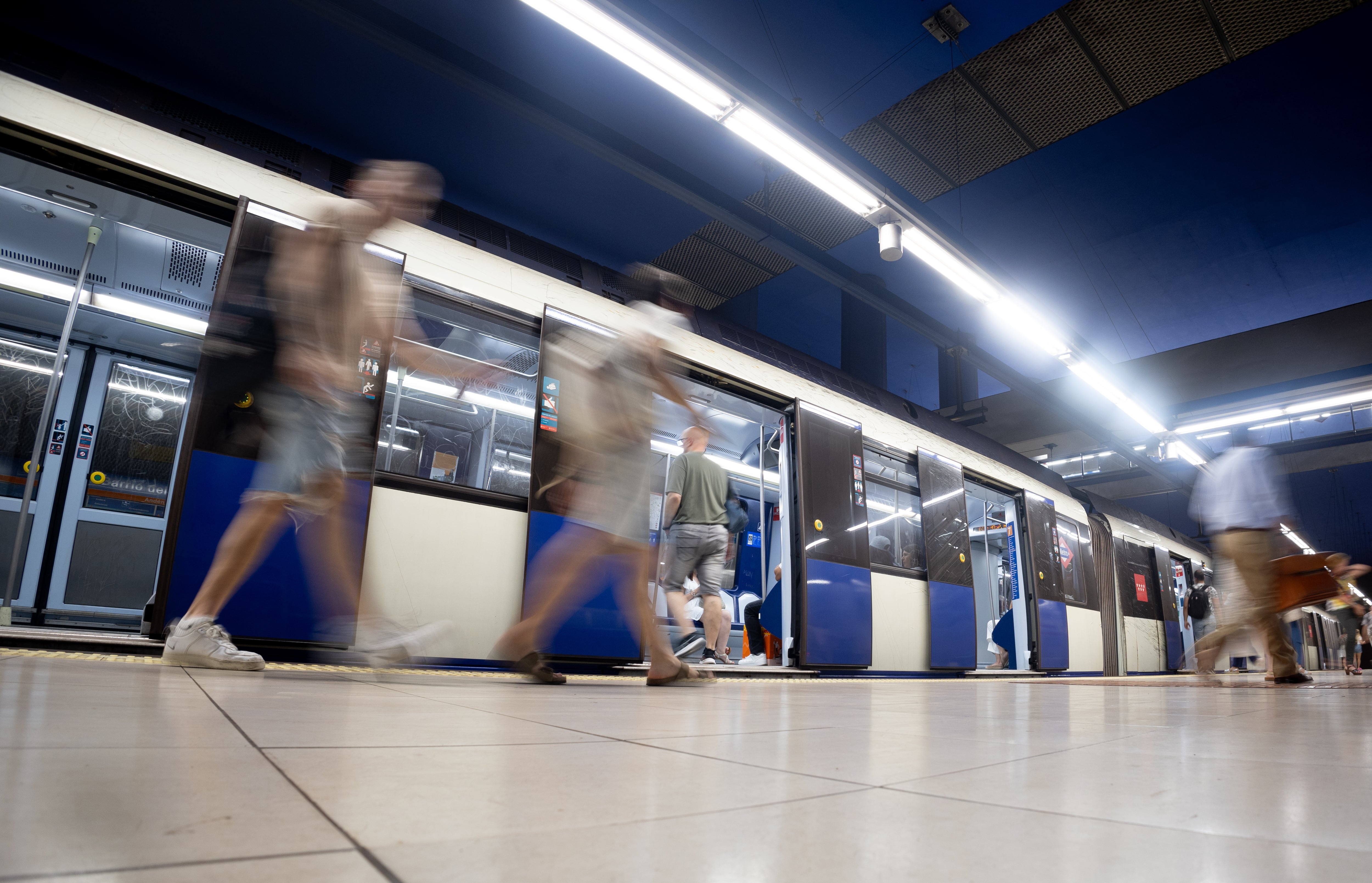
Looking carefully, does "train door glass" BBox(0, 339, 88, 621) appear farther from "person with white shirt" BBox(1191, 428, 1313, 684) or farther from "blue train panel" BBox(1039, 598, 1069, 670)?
"blue train panel" BBox(1039, 598, 1069, 670)

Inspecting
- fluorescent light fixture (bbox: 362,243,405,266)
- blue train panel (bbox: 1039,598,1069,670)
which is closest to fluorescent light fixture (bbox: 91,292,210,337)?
fluorescent light fixture (bbox: 362,243,405,266)

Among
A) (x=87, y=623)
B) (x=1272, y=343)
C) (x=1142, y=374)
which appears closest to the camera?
(x=87, y=623)

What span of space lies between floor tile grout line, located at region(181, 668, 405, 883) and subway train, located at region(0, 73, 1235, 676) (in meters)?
1.82

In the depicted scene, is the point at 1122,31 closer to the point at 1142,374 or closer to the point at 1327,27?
the point at 1327,27

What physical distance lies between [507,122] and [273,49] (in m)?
1.38

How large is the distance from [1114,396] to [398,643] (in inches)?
310

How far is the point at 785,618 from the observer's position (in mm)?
5648

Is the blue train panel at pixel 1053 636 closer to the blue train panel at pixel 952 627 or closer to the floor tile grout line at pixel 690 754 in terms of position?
the blue train panel at pixel 952 627

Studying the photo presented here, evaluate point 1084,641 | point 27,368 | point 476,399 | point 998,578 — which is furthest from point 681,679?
point 998,578

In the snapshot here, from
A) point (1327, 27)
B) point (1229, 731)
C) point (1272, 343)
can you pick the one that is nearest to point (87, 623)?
point (1229, 731)

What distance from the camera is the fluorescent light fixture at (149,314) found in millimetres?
5223

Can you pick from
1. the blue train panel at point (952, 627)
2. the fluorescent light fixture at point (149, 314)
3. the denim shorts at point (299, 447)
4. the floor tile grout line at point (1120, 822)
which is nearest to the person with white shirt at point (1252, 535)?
the blue train panel at point (952, 627)

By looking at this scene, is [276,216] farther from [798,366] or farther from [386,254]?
[798,366]

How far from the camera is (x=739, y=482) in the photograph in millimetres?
9094
